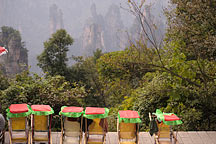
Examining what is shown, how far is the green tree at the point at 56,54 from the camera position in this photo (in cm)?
2125

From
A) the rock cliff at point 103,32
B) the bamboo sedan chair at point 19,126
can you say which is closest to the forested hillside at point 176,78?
the bamboo sedan chair at point 19,126

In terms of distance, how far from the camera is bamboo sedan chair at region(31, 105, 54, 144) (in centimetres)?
406

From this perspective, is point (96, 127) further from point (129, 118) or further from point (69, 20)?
point (69, 20)

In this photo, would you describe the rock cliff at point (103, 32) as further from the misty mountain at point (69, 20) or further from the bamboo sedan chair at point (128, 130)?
the bamboo sedan chair at point (128, 130)

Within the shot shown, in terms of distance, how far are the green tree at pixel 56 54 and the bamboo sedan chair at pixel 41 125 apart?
1704 cm

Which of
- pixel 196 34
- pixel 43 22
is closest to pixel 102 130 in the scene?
pixel 196 34

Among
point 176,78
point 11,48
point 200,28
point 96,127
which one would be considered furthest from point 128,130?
point 11,48

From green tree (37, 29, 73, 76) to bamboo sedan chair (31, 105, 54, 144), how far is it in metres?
17.0

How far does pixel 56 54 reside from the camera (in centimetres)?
2155

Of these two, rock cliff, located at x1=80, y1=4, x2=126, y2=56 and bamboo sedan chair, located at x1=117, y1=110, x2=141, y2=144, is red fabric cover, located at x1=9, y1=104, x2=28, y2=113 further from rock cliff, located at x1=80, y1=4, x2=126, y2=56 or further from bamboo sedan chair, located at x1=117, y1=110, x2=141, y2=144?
rock cliff, located at x1=80, y1=4, x2=126, y2=56

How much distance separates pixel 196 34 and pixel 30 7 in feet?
266

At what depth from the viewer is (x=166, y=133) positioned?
4395 millimetres

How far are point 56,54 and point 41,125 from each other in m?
18.0

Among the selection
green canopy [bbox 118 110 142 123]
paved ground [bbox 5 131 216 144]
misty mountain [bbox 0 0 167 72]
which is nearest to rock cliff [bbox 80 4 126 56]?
misty mountain [bbox 0 0 167 72]
